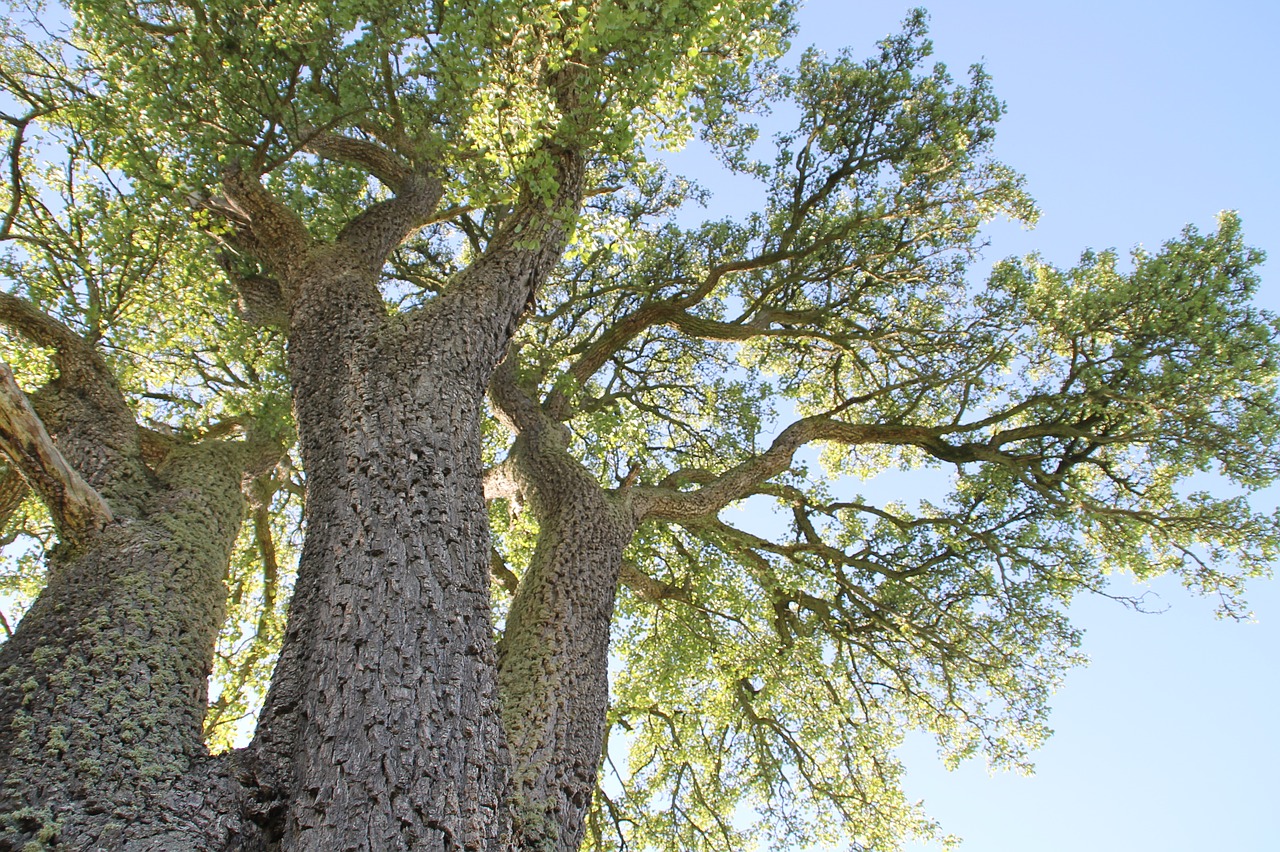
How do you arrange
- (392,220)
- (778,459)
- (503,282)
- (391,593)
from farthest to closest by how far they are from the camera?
1. (778,459)
2. (392,220)
3. (503,282)
4. (391,593)

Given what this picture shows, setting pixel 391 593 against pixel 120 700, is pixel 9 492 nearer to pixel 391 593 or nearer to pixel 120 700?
pixel 120 700

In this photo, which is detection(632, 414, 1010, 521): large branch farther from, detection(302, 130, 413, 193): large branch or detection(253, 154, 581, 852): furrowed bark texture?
detection(302, 130, 413, 193): large branch

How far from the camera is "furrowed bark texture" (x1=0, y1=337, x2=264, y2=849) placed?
2516 millimetres

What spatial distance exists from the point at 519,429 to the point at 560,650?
11.8ft

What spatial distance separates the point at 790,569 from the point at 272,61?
799cm

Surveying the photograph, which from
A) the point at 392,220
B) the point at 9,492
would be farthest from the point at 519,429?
the point at 9,492

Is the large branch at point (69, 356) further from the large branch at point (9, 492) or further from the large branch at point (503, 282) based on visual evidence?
the large branch at point (503, 282)

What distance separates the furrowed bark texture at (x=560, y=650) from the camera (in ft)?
12.2

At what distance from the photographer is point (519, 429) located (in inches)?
306

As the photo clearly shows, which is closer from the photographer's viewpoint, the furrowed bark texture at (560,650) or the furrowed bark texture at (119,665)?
the furrowed bark texture at (119,665)

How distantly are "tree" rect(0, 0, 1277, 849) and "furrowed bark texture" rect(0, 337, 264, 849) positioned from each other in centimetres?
2

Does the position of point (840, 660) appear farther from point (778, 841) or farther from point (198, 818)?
point (198, 818)

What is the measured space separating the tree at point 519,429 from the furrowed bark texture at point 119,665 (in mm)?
20

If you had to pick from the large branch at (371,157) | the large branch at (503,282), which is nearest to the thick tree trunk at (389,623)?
the large branch at (503,282)
